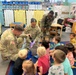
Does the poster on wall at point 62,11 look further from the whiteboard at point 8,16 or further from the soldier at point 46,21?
the soldier at point 46,21

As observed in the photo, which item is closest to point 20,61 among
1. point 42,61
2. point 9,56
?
point 42,61

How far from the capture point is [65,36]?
6.96 m

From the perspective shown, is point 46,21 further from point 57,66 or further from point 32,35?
point 57,66

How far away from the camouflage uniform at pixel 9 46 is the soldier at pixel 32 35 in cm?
57

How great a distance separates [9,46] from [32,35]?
1050 millimetres

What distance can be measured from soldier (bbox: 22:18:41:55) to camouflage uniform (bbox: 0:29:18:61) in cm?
57

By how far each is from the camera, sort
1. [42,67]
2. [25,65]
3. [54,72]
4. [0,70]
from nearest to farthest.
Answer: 1. [54,72]
2. [25,65]
3. [42,67]
4. [0,70]

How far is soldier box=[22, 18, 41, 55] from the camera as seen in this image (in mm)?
4381

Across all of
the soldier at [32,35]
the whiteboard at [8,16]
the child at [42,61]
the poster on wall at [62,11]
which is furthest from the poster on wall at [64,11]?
the child at [42,61]

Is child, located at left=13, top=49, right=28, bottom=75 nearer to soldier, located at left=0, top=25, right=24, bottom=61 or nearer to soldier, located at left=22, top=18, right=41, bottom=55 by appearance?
soldier, located at left=0, top=25, right=24, bottom=61

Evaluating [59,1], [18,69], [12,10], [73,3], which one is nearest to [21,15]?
[12,10]

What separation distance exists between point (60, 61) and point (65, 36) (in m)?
4.85

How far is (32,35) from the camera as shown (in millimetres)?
4668

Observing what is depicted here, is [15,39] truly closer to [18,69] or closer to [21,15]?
[18,69]
